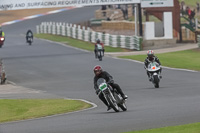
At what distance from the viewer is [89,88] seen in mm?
27531

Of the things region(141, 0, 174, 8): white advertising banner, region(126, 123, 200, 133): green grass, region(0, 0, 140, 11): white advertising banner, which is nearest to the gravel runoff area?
region(141, 0, 174, 8): white advertising banner

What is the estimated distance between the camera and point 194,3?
Answer: 214 feet

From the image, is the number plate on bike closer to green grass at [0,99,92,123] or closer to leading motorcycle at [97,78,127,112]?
leading motorcycle at [97,78,127,112]

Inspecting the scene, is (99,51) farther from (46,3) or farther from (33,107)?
(33,107)

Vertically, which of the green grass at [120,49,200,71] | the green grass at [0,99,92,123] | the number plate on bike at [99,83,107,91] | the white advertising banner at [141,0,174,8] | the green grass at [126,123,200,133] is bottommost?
the green grass at [120,49,200,71]

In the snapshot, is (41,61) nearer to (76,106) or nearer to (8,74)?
(8,74)

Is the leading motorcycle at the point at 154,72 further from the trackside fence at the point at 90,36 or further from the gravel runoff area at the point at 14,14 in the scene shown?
the gravel runoff area at the point at 14,14

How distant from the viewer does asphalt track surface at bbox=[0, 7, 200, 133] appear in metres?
14.8

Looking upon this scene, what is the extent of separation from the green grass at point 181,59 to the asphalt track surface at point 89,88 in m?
1.57

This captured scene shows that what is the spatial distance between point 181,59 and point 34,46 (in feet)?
61.2

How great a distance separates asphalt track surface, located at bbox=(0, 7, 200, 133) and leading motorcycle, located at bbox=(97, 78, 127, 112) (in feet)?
0.92

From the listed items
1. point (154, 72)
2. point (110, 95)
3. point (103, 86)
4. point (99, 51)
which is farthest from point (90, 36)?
point (103, 86)

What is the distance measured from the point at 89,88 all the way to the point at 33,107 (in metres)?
6.03

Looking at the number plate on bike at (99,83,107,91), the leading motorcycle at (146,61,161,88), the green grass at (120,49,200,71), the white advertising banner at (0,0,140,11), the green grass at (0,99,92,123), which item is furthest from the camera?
the white advertising banner at (0,0,140,11)
